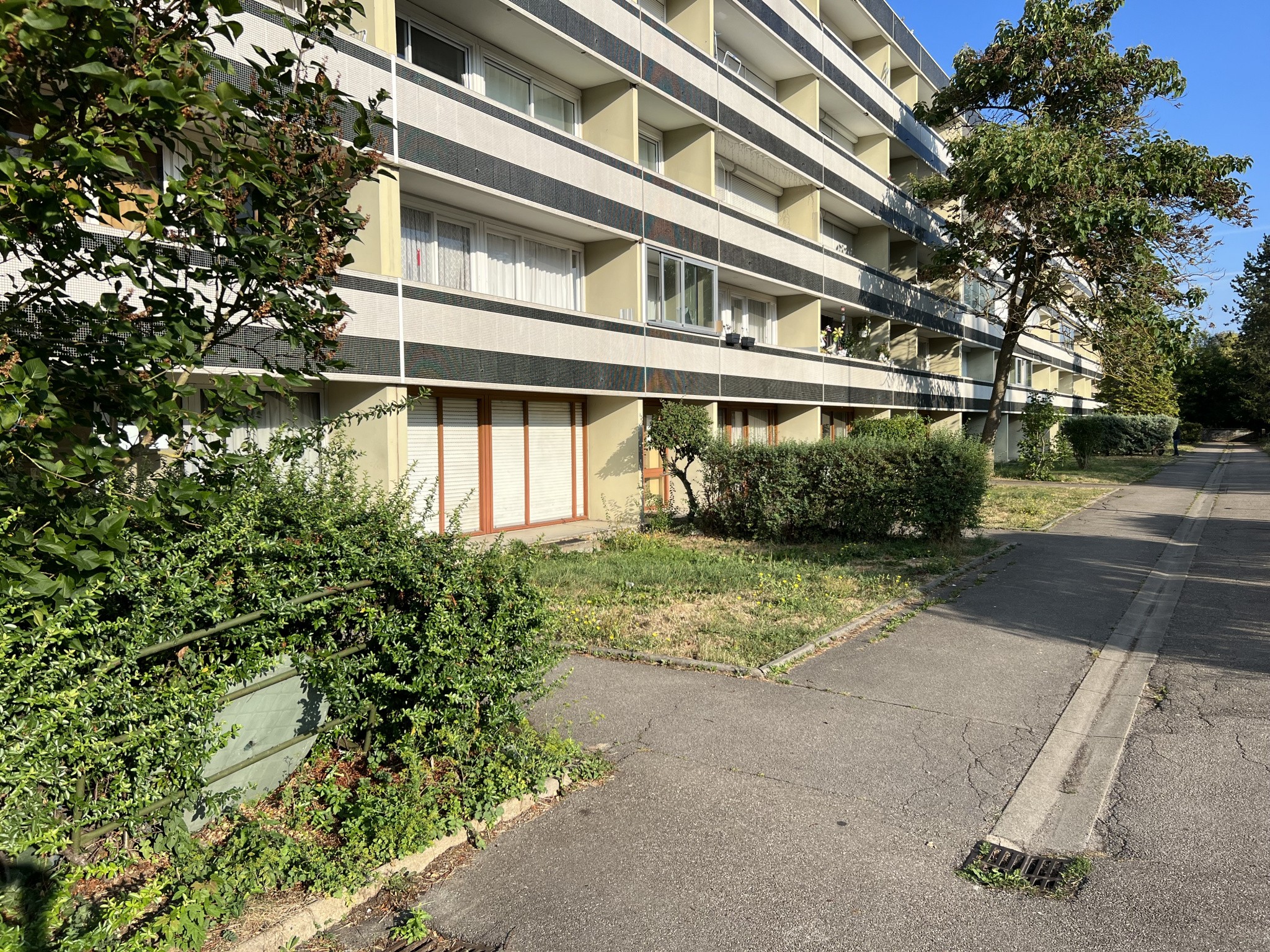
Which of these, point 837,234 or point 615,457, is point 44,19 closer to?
point 615,457

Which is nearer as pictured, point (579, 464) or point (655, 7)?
point (579, 464)

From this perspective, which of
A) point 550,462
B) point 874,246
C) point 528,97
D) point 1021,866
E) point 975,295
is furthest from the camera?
point 975,295

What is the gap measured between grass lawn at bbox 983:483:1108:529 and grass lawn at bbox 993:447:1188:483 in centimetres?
355

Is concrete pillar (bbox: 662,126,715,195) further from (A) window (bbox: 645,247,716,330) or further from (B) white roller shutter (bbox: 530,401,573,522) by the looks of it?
(B) white roller shutter (bbox: 530,401,573,522)

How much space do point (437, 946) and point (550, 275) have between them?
46.6ft

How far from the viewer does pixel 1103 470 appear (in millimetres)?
33594

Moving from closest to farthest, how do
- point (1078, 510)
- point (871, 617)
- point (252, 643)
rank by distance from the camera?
point (252, 643), point (871, 617), point (1078, 510)

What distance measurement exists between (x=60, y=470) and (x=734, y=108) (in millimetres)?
20137

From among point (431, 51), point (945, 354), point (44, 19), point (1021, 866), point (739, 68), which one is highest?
point (739, 68)

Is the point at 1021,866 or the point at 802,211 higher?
the point at 802,211

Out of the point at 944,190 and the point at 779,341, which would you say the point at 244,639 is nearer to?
the point at 779,341

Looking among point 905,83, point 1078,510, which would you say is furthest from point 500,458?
point 905,83

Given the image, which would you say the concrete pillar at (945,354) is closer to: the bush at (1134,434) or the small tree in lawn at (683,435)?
the bush at (1134,434)

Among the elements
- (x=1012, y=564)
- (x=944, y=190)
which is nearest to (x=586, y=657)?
(x=1012, y=564)
